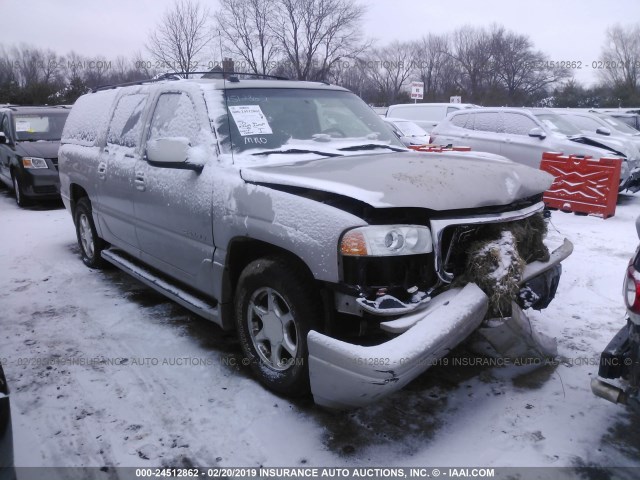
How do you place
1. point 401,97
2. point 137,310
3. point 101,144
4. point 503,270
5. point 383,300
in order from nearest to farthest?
point 383,300 < point 503,270 < point 137,310 < point 101,144 < point 401,97

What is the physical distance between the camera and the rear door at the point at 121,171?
14.2ft

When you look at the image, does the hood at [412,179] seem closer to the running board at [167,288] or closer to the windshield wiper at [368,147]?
the windshield wiper at [368,147]

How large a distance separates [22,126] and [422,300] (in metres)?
10.1

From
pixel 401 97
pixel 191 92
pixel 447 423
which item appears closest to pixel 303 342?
pixel 447 423

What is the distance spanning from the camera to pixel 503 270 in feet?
8.96

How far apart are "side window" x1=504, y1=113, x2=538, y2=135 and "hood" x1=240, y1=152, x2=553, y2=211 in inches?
290

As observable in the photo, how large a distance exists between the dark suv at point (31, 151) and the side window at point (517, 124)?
8.77 m

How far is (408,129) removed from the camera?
46.1 ft

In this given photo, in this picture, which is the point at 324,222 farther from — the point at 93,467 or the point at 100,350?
the point at 100,350

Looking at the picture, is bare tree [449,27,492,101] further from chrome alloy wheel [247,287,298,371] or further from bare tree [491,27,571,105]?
chrome alloy wheel [247,287,298,371]

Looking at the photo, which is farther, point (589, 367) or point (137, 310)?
point (137, 310)

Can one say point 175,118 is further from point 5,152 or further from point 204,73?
point 5,152

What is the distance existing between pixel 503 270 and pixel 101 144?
13.0 feet

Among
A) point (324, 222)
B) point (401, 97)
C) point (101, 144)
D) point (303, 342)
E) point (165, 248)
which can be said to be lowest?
point (303, 342)
